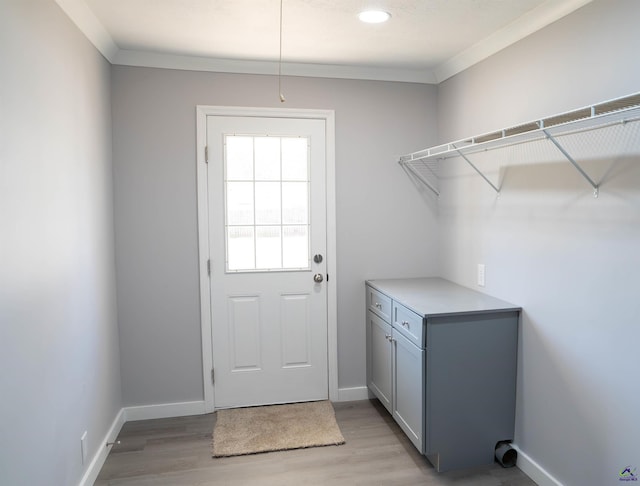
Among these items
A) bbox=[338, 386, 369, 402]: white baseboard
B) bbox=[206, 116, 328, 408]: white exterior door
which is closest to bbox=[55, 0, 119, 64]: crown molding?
bbox=[206, 116, 328, 408]: white exterior door

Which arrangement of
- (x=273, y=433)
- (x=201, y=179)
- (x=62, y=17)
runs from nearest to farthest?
(x=62, y=17) → (x=273, y=433) → (x=201, y=179)

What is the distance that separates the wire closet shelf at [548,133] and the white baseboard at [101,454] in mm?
2543

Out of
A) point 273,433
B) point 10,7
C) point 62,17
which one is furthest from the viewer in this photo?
point 273,433

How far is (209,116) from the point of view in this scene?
3023 millimetres

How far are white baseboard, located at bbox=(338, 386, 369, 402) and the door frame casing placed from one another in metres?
0.04

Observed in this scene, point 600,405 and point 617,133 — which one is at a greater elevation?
point 617,133

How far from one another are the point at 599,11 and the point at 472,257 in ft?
4.88

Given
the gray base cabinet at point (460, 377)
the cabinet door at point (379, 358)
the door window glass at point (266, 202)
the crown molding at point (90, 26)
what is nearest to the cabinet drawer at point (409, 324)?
the gray base cabinet at point (460, 377)

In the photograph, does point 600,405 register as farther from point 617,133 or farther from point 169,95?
point 169,95

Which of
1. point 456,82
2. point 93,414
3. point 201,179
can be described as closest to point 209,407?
point 93,414

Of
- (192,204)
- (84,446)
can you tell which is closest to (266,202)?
(192,204)

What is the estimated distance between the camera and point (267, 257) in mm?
3168

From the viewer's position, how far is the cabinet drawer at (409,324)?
234cm

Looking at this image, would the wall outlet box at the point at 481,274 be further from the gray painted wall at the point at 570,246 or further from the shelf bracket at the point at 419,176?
the shelf bracket at the point at 419,176
